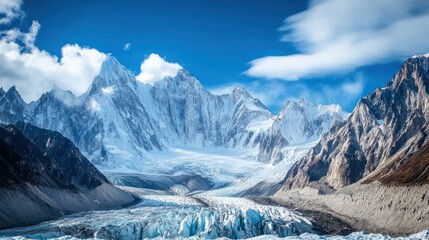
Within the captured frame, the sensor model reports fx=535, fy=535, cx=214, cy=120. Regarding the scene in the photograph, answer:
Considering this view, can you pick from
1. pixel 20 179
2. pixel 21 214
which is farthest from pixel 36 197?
pixel 21 214

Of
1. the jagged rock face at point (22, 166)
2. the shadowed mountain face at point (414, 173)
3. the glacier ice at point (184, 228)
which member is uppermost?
the jagged rock face at point (22, 166)

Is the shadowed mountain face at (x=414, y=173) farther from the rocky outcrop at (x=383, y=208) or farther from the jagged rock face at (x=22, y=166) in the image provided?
the jagged rock face at (x=22, y=166)

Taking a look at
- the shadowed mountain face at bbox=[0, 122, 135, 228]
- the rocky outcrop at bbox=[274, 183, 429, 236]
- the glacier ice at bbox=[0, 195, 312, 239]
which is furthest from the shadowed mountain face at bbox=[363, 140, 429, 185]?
the shadowed mountain face at bbox=[0, 122, 135, 228]

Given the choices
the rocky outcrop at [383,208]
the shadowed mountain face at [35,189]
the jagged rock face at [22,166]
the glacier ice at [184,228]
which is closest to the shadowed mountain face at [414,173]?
the rocky outcrop at [383,208]

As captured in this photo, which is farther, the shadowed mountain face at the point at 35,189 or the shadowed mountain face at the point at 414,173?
the shadowed mountain face at the point at 35,189

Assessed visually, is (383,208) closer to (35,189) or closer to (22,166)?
(35,189)

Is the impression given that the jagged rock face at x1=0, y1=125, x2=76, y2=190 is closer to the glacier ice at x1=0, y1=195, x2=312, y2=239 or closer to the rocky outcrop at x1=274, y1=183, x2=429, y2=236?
the glacier ice at x1=0, y1=195, x2=312, y2=239

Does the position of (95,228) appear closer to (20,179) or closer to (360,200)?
(20,179)

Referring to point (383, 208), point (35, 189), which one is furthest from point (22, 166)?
point (383, 208)
